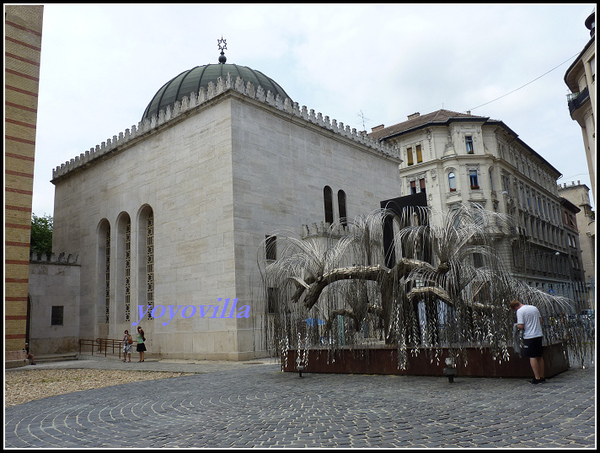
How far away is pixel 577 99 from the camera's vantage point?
24.1m

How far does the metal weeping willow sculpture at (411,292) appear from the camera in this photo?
32.8ft

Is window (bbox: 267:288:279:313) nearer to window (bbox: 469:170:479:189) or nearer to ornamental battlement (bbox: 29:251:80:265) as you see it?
ornamental battlement (bbox: 29:251:80:265)

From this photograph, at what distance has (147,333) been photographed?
23.2 meters

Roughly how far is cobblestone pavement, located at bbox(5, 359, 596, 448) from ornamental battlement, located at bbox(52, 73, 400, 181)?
15.1 metres

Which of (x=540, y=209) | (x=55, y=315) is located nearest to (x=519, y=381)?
(x=55, y=315)

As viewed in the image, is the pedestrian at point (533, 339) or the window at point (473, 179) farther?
the window at point (473, 179)

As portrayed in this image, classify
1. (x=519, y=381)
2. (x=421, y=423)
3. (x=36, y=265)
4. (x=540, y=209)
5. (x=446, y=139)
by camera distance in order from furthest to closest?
(x=540, y=209) < (x=446, y=139) < (x=36, y=265) < (x=519, y=381) < (x=421, y=423)

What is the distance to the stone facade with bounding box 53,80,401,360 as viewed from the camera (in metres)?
20.3

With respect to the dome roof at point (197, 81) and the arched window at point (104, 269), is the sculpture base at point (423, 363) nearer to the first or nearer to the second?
the arched window at point (104, 269)

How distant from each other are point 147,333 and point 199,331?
4.01 metres

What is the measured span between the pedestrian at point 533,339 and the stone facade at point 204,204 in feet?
32.3

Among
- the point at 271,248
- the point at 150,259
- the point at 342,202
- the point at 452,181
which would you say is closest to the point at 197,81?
the point at 150,259

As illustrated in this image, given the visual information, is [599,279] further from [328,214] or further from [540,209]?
[540,209]

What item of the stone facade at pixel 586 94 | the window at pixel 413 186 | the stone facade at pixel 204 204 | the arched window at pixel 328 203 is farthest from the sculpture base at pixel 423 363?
the window at pixel 413 186
